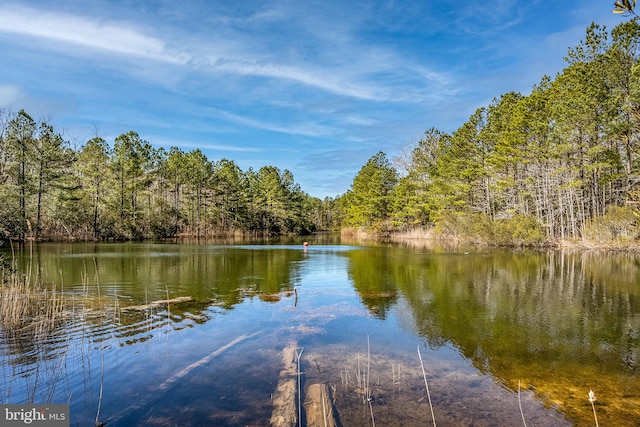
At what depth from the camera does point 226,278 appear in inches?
809

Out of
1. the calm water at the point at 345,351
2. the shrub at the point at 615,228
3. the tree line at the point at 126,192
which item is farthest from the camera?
the tree line at the point at 126,192

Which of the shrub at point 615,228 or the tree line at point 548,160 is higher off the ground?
the tree line at point 548,160

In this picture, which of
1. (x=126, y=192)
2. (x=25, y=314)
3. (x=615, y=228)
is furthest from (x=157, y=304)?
(x=126, y=192)

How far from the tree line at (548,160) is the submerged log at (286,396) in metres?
17.8

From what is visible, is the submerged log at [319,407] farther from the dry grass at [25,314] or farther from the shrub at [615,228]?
the shrub at [615,228]

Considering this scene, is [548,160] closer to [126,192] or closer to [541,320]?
[541,320]

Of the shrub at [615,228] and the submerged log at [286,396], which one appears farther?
the shrub at [615,228]

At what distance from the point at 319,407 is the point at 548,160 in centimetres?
3921

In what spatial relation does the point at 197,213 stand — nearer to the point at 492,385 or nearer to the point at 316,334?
the point at 316,334

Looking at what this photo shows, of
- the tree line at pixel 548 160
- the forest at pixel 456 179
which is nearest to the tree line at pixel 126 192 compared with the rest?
the forest at pixel 456 179

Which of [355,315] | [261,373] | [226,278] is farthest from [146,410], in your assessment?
[226,278]

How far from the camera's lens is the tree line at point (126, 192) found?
40.1m

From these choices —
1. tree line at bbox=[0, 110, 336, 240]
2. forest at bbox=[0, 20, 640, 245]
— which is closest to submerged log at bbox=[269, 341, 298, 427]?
tree line at bbox=[0, 110, 336, 240]

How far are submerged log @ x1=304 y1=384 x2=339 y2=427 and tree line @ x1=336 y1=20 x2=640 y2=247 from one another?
708 inches
